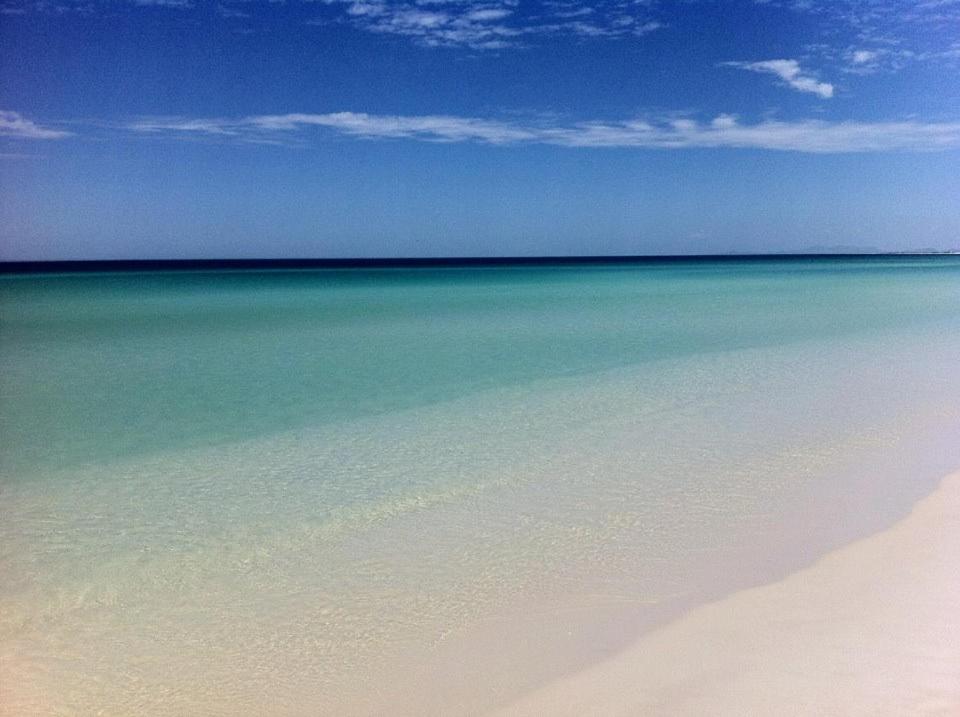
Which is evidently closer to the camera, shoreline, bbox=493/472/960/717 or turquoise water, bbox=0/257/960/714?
shoreline, bbox=493/472/960/717

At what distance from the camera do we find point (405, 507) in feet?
14.7

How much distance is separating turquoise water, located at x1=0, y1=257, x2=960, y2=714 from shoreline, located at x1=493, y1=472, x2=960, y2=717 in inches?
5.9

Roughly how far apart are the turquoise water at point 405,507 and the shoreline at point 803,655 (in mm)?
150

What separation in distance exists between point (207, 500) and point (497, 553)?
6.25 feet

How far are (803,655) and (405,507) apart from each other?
2.28 meters

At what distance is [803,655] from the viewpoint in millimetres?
2756

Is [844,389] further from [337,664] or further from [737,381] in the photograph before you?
[337,664]

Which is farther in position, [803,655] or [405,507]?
[405,507]

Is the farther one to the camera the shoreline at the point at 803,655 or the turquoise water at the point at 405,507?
the turquoise water at the point at 405,507

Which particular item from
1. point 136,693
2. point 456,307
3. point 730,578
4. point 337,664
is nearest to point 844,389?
point 730,578

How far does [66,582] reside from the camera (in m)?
3.61

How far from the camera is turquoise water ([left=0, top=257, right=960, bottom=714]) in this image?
2904 millimetres

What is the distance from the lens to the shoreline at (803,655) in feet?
8.20

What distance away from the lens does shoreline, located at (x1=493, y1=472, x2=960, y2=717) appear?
98.4 inches
